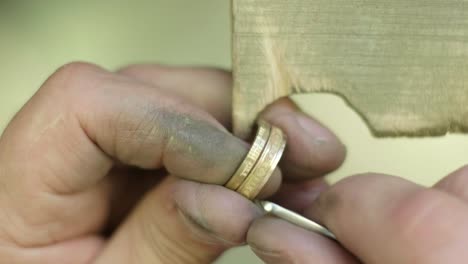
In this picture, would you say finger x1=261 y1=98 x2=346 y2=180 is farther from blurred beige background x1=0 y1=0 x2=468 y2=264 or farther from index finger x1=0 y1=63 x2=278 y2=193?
blurred beige background x1=0 y1=0 x2=468 y2=264

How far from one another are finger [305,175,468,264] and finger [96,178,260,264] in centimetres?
5

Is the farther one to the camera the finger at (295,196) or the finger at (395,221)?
the finger at (295,196)

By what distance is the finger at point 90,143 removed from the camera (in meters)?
0.37

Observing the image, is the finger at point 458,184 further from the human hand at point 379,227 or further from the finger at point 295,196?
the finger at point 295,196

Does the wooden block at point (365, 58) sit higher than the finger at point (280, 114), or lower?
higher

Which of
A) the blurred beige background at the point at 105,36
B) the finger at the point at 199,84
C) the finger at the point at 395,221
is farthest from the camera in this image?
the blurred beige background at the point at 105,36

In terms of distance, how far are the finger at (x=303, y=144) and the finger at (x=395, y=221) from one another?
50 millimetres

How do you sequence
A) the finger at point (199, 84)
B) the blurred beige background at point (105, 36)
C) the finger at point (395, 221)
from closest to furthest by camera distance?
the finger at point (395, 221), the finger at point (199, 84), the blurred beige background at point (105, 36)

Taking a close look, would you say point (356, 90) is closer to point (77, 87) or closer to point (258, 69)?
point (258, 69)

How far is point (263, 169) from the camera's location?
36 centimetres

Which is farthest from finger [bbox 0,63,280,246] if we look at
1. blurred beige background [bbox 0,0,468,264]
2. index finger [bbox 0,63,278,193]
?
blurred beige background [bbox 0,0,468,264]

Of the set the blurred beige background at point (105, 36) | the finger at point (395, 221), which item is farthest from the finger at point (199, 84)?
the blurred beige background at point (105, 36)

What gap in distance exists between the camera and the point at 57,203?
435 mm

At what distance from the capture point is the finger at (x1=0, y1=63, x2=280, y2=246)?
14.6 inches
